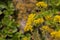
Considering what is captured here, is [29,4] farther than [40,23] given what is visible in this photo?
Yes

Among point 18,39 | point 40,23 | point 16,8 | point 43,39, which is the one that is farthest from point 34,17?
point 16,8

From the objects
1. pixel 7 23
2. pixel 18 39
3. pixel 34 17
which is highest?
pixel 34 17

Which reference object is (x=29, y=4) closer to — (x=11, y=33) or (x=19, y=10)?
(x=19, y=10)

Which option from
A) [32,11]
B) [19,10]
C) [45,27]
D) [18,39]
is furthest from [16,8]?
[45,27]

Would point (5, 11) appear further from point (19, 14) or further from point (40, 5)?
point (40, 5)

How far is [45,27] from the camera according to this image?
10.4 feet

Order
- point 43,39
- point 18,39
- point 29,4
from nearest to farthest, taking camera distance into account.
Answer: point 43,39, point 18,39, point 29,4

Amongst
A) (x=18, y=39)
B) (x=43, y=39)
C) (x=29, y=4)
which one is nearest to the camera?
(x=43, y=39)

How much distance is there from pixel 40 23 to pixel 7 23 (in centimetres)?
79

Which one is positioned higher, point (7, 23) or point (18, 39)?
point (7, 23)

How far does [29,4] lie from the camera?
3.82 m

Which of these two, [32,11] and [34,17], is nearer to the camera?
[34,17]

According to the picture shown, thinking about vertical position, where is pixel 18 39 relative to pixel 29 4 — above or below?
below

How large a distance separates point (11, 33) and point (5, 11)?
1.62 ft
